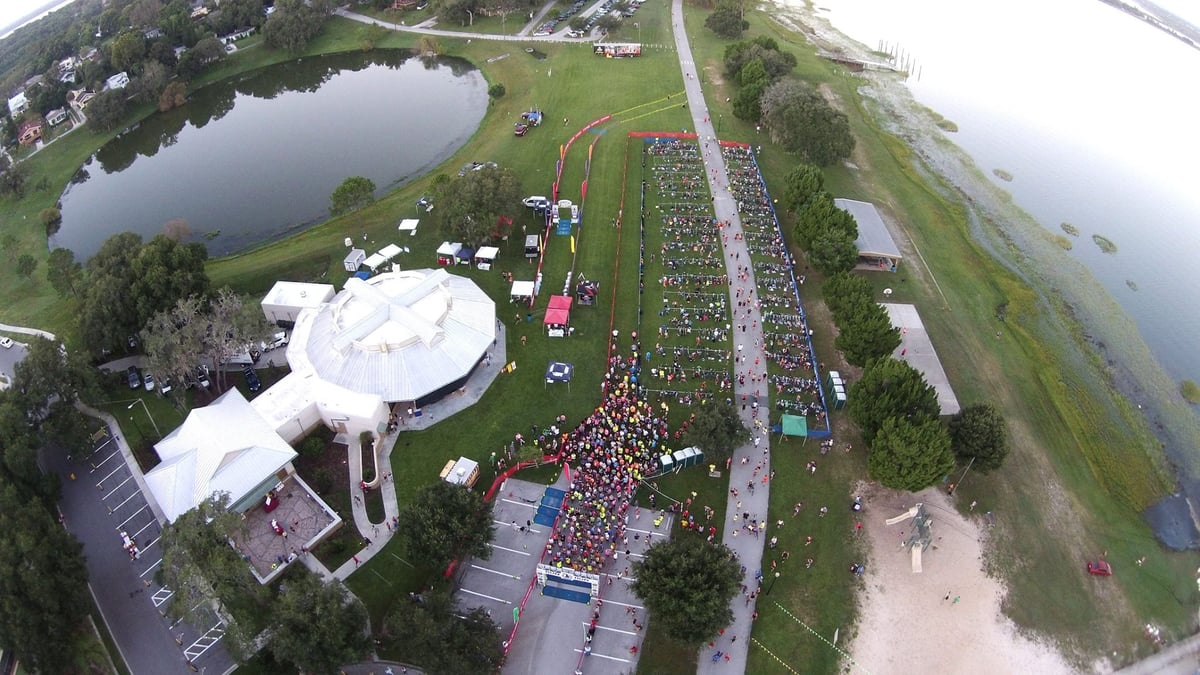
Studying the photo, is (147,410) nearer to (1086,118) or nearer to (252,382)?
(252,382)

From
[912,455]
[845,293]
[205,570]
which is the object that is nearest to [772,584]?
[912,455]

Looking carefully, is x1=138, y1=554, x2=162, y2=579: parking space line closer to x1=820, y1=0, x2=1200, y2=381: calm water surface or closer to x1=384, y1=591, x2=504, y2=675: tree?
x1=384, y1=591, x2=504, y2=675: tree

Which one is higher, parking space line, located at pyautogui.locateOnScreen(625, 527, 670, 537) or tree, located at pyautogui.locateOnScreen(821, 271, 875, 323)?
tree, located at pyautogui.locateOnScreen(821, 271, 875, 323)

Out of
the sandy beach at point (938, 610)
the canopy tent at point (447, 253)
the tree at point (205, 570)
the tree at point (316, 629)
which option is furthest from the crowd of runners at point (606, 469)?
the canopy tent at point (447, 253)

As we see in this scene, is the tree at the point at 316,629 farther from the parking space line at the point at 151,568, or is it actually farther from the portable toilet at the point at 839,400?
the portable toilet at the point at 839,400

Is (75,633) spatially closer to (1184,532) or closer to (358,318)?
(358,318)

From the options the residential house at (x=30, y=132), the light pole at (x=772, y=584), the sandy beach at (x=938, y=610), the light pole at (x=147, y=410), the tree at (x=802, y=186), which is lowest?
the sandy beach at (x=938, y=610)

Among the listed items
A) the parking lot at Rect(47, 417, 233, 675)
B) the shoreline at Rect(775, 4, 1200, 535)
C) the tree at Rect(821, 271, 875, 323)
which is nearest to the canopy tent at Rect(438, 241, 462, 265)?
the parking lot at Rect(47, 417, 233, 675)
